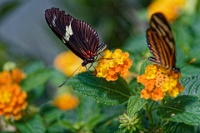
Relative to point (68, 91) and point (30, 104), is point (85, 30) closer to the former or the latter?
point (30, 104)

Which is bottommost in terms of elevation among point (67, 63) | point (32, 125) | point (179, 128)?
point (179, 128)

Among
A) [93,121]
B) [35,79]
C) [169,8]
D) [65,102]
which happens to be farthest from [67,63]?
[93,121]

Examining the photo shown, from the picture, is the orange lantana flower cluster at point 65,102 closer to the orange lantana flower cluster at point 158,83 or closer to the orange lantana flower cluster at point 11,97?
the orange lantana flower cluster at point 11,97

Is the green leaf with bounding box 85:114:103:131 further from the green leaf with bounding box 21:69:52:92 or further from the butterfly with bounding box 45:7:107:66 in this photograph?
the butterfly with bounding box 45:7:107:66

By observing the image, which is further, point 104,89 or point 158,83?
point 104,89

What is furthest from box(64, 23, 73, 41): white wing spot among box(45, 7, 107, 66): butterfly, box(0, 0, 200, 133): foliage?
box(0, 0, 200, 133): foliage

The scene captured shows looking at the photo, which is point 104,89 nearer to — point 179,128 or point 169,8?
point 179,128
